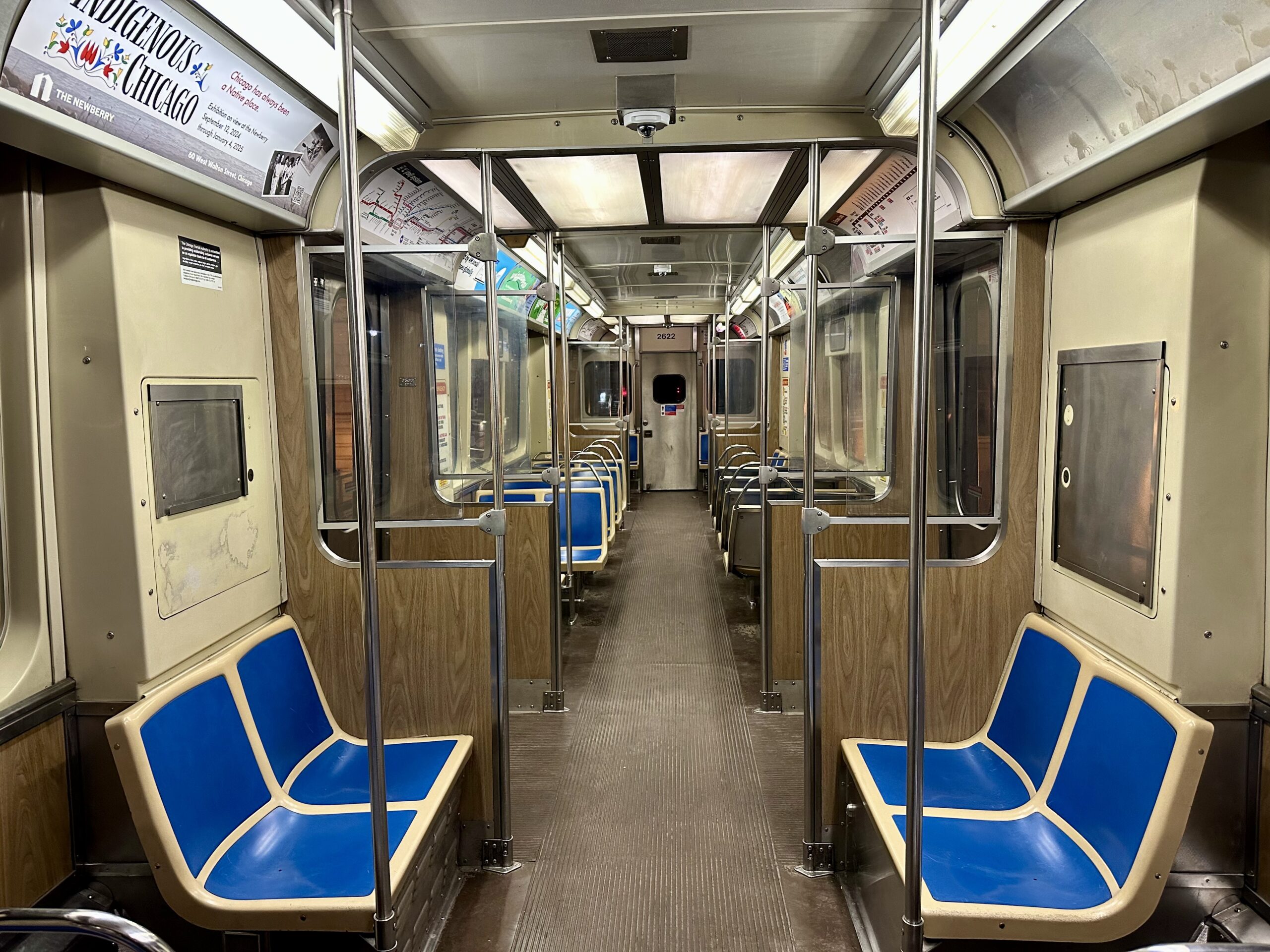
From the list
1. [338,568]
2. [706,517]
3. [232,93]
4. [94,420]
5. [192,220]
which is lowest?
[706,517]

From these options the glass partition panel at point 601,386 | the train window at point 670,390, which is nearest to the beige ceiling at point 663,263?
the glass partition panel at point 601,386

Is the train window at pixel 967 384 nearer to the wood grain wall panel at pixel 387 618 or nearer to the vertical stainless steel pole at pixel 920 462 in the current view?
the vertical stainless steel pole at pixel 920 462

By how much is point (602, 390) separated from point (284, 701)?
9.84 meters

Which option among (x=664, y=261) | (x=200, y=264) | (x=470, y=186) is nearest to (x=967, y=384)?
(x=470, y=186)

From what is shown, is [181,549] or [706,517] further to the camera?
[706,517]

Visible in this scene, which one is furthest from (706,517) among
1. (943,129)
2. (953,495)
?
(943,129)

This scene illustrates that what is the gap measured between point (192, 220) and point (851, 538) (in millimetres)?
2946

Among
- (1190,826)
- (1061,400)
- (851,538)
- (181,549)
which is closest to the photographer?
(1190,826)

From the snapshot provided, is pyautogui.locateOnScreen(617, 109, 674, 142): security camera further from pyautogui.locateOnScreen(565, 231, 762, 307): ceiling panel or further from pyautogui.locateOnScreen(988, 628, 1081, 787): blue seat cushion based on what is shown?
pyautogui.locateOnScreen(988, 628, 1081, 787): blue seat cushion

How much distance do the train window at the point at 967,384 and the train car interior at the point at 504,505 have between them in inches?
1.0

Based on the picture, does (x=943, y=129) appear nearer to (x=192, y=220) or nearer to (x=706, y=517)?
(x=192, y=220)

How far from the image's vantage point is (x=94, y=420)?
7.20 ft

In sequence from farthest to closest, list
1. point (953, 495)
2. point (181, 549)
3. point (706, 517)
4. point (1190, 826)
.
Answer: point (706, 517) → point (953, 495) → point (181, 549) → point (1190, 826)

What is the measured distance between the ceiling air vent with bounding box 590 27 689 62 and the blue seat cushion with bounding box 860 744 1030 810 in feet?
7.09
